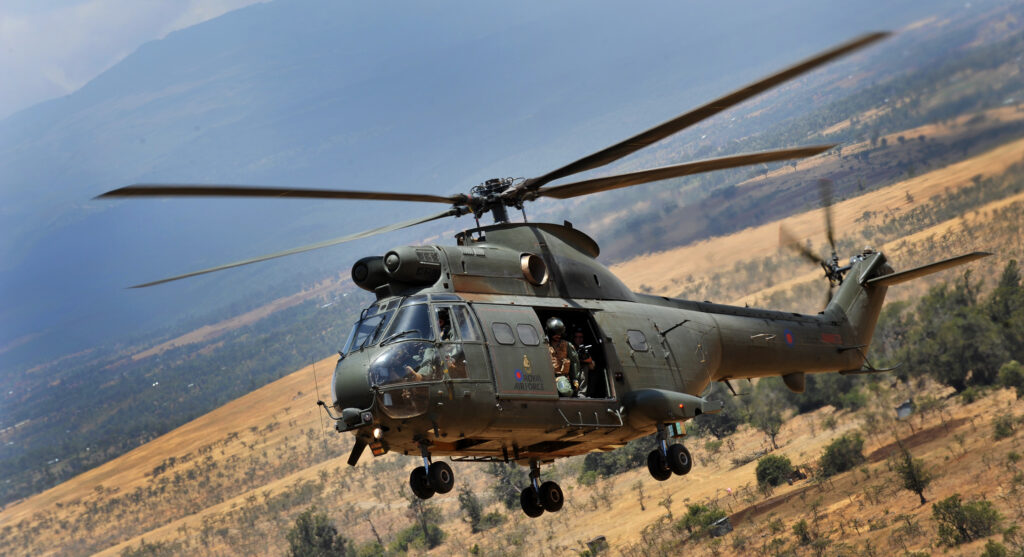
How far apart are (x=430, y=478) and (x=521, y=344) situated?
7.02 feet

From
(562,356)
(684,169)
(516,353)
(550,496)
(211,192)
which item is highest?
(211,192)

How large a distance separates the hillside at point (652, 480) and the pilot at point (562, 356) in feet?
43.3

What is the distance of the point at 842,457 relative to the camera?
30578mm

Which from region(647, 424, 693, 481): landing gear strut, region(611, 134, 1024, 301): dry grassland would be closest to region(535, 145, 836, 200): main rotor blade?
region(647, 424, 693, 481): landing gear strut

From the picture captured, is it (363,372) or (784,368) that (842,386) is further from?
(363,372)

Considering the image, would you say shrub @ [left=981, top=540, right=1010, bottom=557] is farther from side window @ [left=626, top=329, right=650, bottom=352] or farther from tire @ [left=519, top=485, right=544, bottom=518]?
tire @ [left=519, top=485, right=544, bottom=518]

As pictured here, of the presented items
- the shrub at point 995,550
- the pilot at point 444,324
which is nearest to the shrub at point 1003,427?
the shrub at point 995,550

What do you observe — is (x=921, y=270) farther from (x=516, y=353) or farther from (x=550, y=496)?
(x=516, y=353)

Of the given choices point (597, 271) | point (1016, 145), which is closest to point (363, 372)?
point (597, 271)

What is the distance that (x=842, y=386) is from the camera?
38.4 meters

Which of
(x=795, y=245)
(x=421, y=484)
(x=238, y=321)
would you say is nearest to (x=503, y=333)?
(x=421, y=484)

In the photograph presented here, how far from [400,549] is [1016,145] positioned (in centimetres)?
2289

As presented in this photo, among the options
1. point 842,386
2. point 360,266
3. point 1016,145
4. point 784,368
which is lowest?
point 842,386

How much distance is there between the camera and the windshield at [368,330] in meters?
13.1
